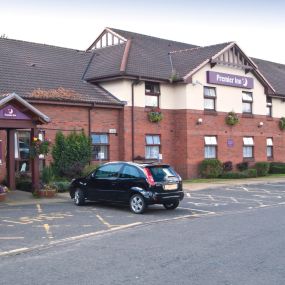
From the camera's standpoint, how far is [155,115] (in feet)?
93.6

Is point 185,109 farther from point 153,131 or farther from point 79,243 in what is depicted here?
point 79,243

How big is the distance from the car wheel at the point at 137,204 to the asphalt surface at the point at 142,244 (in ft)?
0.96

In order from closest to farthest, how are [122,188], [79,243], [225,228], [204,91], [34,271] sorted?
[34,271] < [79,243] < [225,228] < [122,188] < [204,91]

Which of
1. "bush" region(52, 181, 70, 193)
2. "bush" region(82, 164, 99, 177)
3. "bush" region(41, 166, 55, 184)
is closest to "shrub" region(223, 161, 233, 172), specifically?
"bush" region(82, 164, 99, 177)

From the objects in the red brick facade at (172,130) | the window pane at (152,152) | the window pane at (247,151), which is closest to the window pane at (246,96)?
the red brick facade at (172,130)

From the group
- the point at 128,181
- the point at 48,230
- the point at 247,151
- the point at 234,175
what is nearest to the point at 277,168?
the point at 247,151

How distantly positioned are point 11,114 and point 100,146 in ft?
30.0

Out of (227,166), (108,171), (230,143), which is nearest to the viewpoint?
(108,171)

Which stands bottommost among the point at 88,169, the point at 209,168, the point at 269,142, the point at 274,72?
the point at 209,168

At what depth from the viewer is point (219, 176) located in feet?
101

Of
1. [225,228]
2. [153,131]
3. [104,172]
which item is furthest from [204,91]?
[225,228]

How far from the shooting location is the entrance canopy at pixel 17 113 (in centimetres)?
1795

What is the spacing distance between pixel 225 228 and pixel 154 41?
78.8 ft

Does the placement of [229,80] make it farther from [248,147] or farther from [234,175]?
[234,175]
